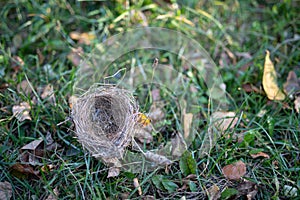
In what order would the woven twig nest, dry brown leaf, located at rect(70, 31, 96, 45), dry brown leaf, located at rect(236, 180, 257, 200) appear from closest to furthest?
the woven twig nest
dry brown leaf, located at rect(236, 180, 257, 200)
dry brown leaf, located at rect(70, 31, 96, 45)

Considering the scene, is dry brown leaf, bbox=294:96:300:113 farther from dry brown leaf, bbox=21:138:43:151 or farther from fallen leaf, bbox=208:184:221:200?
dry brown leaf, bbox=21:138:43:151

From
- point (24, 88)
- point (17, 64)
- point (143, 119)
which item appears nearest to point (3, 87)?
point (24, 88)

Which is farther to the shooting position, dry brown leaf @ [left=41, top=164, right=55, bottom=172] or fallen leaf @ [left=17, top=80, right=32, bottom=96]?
fallen leaf @ [left=17, top=80, right=32, bottom=96]

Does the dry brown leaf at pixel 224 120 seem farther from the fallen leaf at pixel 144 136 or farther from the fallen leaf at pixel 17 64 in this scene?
the fallen leaf at pixel 17 64

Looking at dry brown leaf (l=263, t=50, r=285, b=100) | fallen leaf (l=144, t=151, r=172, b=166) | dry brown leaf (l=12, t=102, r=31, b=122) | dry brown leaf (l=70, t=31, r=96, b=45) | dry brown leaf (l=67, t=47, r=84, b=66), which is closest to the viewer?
fallen leaf (l=144, t=151, r=172, b=166)

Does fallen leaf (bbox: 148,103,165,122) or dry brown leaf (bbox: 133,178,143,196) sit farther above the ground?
fallen leaf (bbox: 148,103,165,122)

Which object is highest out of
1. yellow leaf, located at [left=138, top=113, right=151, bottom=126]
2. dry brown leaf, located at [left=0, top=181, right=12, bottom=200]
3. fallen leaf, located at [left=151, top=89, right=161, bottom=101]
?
yellow leaf, located at [left=138, top=113, right=151, bottom=126]

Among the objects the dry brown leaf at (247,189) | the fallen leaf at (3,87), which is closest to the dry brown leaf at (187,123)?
the dry brown leaf at (247,189)

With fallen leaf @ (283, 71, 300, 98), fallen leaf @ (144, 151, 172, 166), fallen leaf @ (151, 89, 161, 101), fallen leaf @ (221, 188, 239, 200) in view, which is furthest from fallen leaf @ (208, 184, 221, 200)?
fallen leaf @ (283, 71, 300, 98)
